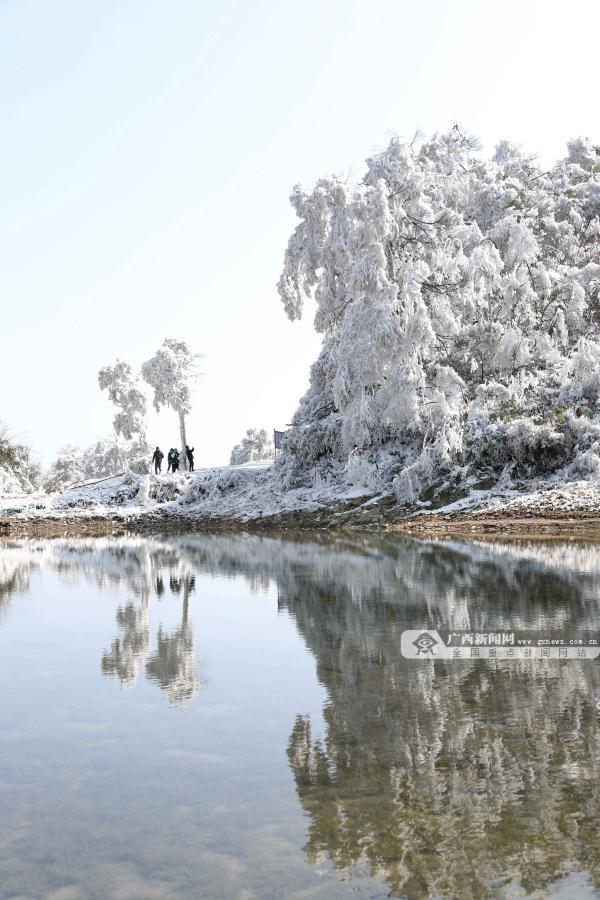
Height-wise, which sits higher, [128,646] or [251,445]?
[251,445]

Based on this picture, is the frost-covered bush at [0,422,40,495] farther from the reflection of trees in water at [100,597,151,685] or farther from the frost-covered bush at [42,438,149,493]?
the reflection of trees in water at [100,597,151,685]

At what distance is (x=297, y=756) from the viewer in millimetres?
5680

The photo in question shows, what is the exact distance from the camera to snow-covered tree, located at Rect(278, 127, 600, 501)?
30.9 m

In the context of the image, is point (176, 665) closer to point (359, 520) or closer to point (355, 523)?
point (355, 523)

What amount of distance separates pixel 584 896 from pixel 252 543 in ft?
77.2

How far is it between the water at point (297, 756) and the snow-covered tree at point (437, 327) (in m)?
18.7

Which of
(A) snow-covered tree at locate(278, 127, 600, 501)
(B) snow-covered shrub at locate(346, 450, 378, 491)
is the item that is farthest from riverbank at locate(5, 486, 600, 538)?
(A) snow-covered tree at locate(278, 127, 600, 501)

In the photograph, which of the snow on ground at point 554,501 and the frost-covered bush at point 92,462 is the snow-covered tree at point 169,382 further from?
the snow on ground at point 554,501

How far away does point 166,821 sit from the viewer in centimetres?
469

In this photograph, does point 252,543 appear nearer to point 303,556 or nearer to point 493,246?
point 303,556

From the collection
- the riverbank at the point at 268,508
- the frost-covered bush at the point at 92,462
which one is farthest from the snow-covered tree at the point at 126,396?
the riverbank at the point at 268,508

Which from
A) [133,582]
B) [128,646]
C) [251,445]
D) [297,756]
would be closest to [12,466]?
[251,445]

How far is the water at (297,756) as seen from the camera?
4.05 metres

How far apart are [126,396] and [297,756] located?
6472cm
